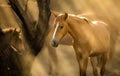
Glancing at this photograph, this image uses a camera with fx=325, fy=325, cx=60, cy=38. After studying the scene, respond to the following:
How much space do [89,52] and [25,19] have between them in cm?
113

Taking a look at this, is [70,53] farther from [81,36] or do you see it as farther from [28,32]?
[28,32]

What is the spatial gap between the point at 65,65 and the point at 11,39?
8.42 feet

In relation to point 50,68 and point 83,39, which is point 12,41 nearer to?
point 83,39

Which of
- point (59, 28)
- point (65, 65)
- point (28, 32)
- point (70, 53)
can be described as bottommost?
point (70, 53)

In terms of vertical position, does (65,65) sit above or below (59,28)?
below

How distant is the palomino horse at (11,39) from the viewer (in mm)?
4926

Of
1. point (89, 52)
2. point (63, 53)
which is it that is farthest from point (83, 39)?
point (63, 53)

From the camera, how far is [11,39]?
5.04m

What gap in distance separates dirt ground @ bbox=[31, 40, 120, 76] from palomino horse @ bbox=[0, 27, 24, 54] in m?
1.75

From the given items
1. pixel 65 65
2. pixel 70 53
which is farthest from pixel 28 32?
pixel 70 53

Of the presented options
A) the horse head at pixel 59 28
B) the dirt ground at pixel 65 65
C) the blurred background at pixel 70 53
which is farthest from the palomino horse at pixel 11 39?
the dirt ground at pixel 65 65

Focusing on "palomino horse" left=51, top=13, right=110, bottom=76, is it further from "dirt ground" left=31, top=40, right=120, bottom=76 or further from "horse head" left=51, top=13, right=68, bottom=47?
"dirt ground" left=31, top=40, right=120, bottom=76

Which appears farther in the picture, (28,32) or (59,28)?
(59,28)

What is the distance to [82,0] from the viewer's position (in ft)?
30.8
